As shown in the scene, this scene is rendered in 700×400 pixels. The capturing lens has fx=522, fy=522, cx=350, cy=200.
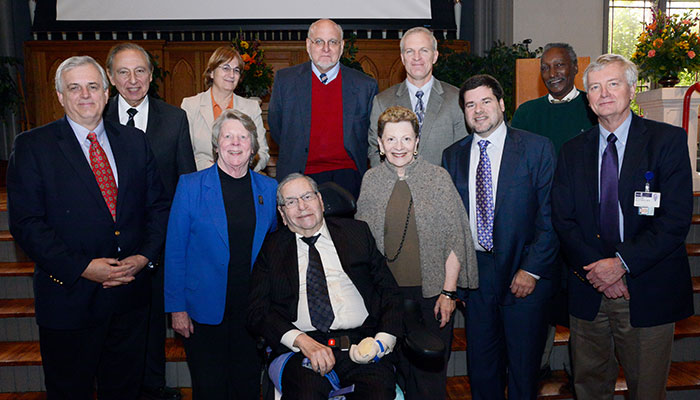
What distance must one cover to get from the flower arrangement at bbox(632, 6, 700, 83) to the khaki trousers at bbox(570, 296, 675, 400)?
3582 millimetres

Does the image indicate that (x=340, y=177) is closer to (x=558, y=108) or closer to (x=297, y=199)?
(x=297, y=199)

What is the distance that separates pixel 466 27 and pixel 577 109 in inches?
258

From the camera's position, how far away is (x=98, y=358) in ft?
7.41

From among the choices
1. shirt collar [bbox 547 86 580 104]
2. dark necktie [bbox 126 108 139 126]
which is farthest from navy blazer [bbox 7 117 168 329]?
shirt collar [bbox 547 86 580 104]

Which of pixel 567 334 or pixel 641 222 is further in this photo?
pixel 567 334

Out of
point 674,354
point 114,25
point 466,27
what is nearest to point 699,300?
point 674,354

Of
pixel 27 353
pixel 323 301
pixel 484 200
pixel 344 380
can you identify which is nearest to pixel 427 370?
pixel 344 380

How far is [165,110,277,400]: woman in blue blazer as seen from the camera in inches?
92.7

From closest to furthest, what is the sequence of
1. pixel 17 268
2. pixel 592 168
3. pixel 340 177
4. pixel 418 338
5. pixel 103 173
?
pixel 418 338, pixel 103 173, pixel 592 168, pixel 340 177, pixel 17 268

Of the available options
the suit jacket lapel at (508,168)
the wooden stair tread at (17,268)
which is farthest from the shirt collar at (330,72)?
the wooden stair tread at (17,268)

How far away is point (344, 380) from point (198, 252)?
2.84ft

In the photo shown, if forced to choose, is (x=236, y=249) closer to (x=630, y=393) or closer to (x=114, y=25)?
(x=630, y=393)

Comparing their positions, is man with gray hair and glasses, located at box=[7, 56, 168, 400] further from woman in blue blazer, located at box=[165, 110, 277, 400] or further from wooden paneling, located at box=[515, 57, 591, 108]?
wooden paneling, located at box=[515, 57, 591, 108]

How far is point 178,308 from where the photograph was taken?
2369mm
